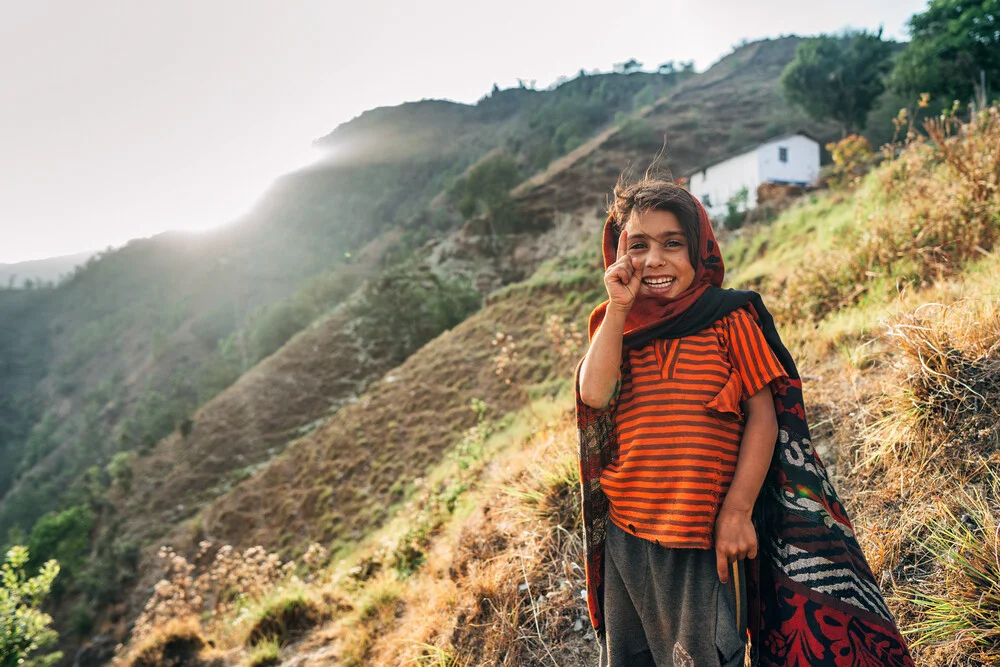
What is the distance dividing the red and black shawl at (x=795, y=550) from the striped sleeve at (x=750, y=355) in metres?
0.05

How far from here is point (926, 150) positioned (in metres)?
5.34

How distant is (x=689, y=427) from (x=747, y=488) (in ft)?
0.64

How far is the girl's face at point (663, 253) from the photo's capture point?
4.58ft

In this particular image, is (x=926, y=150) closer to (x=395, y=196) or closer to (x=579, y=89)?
(x=395, y=196)

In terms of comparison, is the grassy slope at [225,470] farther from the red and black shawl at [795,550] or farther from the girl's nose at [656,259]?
the girl's nose at [656,259]

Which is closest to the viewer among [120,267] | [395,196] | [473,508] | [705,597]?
[705,597]

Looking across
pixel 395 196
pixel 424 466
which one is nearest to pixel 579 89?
pixel 395 196

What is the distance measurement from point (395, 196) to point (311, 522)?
214 feet

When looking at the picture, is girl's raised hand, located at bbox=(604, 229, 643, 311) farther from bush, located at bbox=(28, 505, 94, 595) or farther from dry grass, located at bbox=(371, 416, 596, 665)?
bush, located at bbox=(28, 505, 94, 595)

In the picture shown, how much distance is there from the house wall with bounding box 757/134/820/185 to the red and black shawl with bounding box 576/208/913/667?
25.4m

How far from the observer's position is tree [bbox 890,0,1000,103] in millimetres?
19141

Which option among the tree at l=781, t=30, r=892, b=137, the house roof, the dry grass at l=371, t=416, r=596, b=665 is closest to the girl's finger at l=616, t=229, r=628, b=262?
the dry grass at l=371, t=416, r=596, b=665

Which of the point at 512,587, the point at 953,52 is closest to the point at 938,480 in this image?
the point at 512,587

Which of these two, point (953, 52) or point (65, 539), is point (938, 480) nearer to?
point (953, 52)
